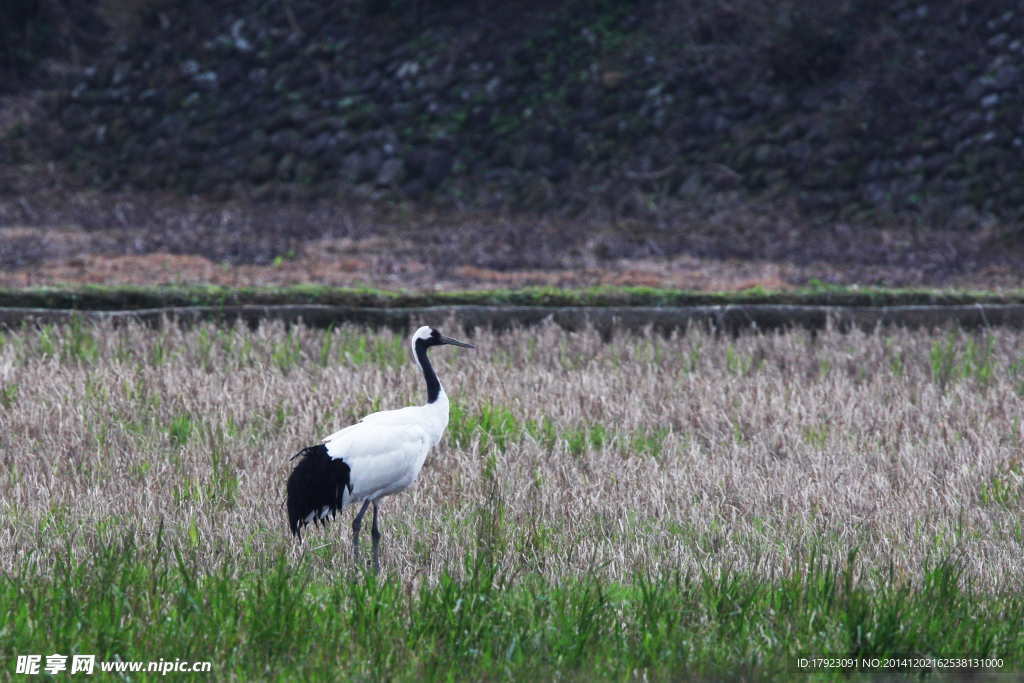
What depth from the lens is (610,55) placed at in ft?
65.2

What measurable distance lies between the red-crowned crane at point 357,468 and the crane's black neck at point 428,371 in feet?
1.10

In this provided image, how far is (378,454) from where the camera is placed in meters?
4.20

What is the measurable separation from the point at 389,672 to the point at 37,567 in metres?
1.67

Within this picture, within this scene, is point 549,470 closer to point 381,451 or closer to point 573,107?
point 381,451

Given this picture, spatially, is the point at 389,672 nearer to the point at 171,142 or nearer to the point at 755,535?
the point at 755,535

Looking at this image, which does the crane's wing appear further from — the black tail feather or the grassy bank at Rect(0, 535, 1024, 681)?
the grassy bank at Rect(0, 535, 1024, 681)

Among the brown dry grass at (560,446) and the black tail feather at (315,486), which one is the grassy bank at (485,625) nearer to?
the brown dry grass at (560,446)

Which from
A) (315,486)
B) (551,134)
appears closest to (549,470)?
(315,486)

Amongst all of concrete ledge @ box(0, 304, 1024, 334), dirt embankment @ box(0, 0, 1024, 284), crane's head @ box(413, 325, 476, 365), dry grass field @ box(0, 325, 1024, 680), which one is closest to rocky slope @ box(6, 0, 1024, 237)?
dirt embankment @ box(0, 0, 1024, 284)

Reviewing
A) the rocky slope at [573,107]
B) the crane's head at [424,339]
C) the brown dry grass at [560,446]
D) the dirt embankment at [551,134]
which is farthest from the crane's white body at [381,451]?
the rocky slope at [573,107]

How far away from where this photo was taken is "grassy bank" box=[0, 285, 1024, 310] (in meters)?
8.98

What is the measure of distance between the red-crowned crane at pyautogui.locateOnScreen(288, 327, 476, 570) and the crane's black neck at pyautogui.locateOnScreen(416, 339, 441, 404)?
0.33 m

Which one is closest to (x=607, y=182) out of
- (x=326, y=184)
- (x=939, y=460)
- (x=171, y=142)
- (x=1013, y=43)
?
(x=326, y=184)

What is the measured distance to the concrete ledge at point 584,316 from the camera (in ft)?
28.9
